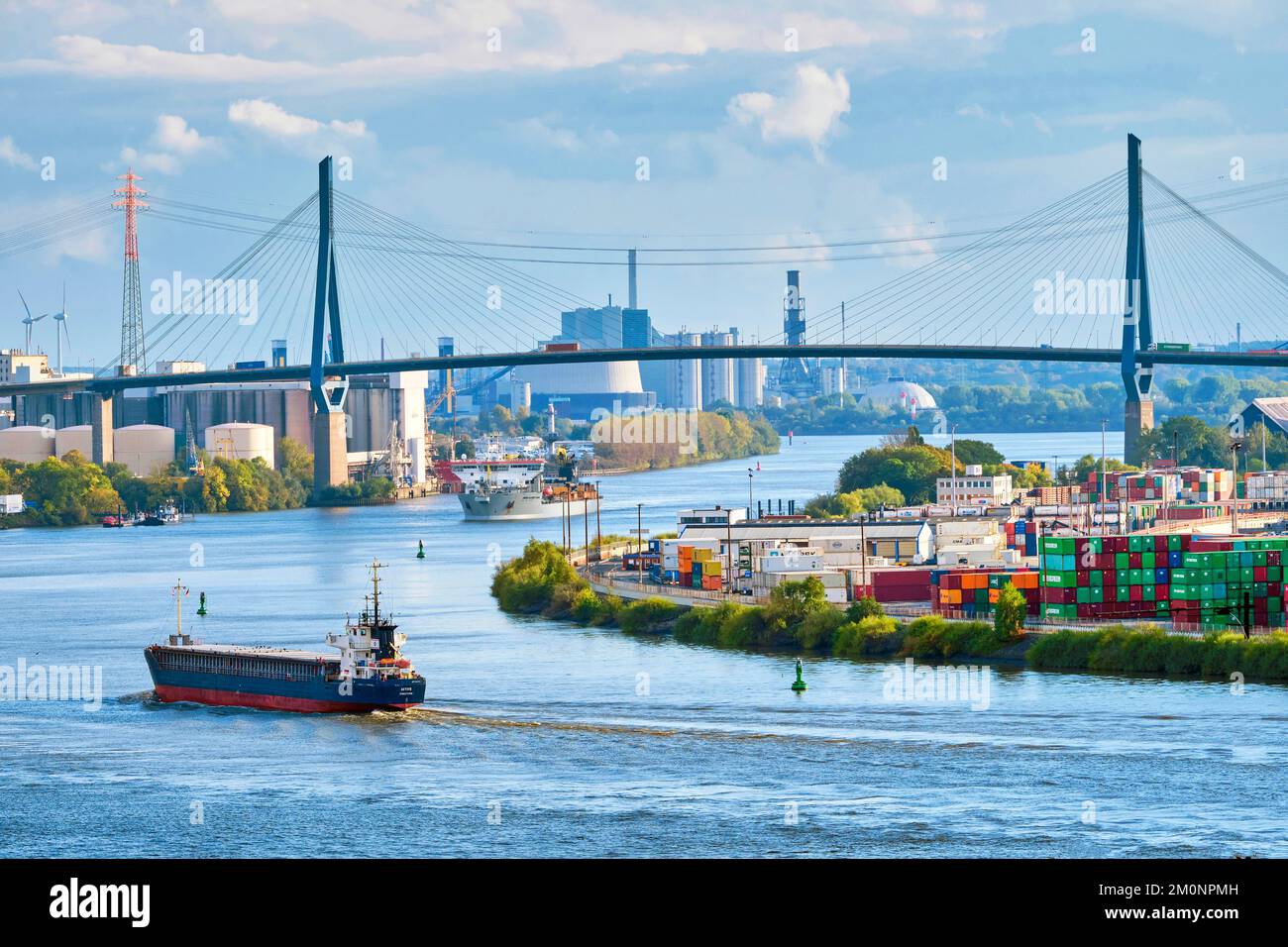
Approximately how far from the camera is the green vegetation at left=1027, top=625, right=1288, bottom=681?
15094 millimetres

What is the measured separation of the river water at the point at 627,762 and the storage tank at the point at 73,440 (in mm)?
30153

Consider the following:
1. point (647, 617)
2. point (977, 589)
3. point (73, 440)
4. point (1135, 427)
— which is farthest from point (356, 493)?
point (977, 589)

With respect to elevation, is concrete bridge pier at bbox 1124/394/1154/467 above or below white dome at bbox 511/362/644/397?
below

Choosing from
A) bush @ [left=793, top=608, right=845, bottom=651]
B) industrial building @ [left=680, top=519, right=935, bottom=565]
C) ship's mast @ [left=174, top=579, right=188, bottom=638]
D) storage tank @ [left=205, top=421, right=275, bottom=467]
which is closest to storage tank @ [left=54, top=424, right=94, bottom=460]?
storage tank @ [left=205, top=421, right=275, bottom=467]

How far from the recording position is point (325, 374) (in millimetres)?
44938

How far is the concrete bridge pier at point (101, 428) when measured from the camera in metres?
47.6

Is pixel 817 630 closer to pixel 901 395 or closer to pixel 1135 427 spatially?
pixel 1135 427

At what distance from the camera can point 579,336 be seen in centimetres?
10562

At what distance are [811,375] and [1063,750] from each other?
380 feet

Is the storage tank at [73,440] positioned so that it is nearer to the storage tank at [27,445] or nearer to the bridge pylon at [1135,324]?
the storage tank at [27,445]

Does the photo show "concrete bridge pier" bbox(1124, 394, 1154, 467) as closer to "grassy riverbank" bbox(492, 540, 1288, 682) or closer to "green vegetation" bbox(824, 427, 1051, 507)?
"green vegetation" bbox(824, 427, 1051, 507)

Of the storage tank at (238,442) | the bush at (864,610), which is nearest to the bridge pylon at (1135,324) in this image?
the storage tank at (238,442)

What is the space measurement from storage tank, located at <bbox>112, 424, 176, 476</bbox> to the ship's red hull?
3479 cm
